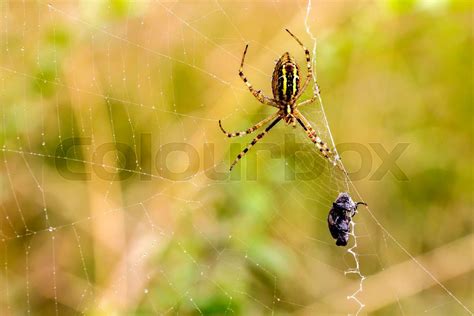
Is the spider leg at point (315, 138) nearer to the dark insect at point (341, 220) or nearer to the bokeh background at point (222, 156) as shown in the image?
the bokeh background at point (222, 156)

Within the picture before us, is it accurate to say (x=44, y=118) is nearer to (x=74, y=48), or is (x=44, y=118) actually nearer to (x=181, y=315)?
(x=74, y=48)

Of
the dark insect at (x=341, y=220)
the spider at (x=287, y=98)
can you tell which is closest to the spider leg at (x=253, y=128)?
the spider at (x=287, y=98)

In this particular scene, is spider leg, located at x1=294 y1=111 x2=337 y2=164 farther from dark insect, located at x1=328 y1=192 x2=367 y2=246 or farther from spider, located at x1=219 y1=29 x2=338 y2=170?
dark insect, located at x1=328 y1=192 x2=367 y2=246

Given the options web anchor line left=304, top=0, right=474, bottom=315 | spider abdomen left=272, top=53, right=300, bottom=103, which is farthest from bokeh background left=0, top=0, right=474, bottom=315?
spider abdomen left=272, top=53, right=300, bottom=103

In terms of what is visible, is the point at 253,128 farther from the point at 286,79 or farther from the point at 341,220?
the point at 341,220

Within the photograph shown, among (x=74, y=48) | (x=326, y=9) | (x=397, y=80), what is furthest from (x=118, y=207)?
(x=397, y=80)

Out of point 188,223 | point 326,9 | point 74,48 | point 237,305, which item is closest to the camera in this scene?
point 237,305
